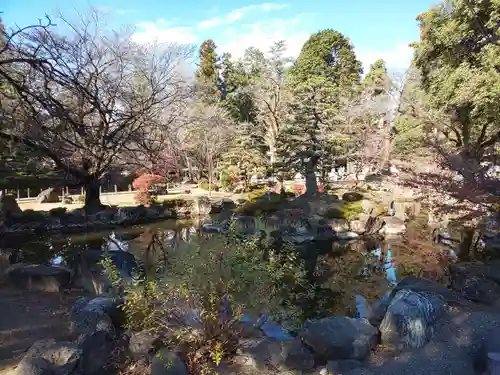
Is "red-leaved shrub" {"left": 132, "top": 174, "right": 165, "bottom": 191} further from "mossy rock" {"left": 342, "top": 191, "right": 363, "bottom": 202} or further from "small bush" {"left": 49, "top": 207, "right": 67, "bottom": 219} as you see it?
"mossy rock" {"left": 342, "top": 191, "right": 363, "bottom": 202}

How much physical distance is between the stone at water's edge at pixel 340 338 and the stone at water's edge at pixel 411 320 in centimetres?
20

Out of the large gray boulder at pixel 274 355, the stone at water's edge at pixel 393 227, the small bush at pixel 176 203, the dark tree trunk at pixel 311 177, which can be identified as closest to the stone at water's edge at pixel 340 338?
the large gray boulder at pixel 274 355

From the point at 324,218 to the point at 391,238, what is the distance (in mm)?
2377

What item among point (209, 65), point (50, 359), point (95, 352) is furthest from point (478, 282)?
point (209, 65)

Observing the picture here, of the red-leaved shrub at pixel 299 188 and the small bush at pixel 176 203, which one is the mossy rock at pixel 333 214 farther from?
the small bush at pixel 176 203

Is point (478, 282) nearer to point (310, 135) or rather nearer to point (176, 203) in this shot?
point (310, 135)

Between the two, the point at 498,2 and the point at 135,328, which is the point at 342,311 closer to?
the point at 135,328

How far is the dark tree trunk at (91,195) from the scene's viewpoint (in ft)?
48.5

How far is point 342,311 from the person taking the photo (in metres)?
6.30

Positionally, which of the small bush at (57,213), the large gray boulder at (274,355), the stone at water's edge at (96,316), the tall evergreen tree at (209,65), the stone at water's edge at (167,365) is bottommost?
the large gray boulder at (274,355)

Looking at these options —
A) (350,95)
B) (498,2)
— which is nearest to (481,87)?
(498,2)

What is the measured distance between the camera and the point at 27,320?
467 cm

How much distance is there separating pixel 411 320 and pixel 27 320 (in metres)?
4.64

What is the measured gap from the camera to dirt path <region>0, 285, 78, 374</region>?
393 centimetres
